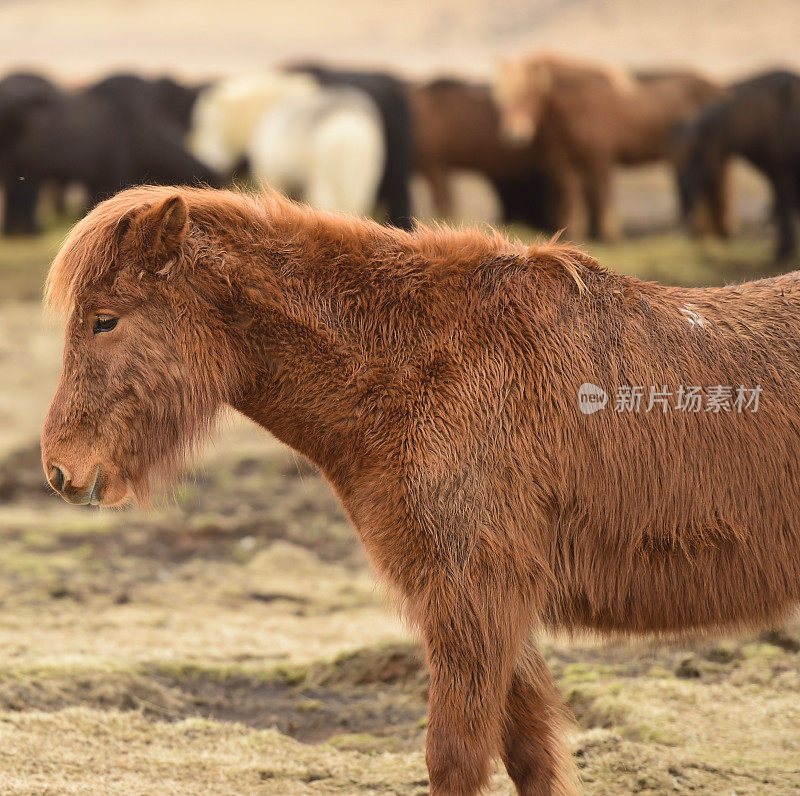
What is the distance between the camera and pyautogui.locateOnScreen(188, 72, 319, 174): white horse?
1394cm

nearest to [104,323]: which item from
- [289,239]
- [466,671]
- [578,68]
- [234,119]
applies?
[289,239]

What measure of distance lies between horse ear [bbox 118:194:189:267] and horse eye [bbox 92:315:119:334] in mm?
194

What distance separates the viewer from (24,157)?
13281mm

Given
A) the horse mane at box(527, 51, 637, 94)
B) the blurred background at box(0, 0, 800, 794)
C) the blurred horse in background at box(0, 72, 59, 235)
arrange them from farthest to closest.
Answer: the horse mane at box(527, 51, 637, 94) → the blurred horse in background at box(0, 72, 59, 235) → the blurred background at box(0, 0, 800, 794)

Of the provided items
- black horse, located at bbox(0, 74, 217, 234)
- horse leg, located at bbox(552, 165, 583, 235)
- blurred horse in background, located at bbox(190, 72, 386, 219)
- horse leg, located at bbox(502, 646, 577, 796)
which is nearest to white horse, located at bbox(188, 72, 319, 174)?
blurred horse in background, located at bbox(190, 72, 386, 219)

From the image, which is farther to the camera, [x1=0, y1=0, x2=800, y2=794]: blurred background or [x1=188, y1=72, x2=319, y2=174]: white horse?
[x1=188, y1=72, x2=319, y2=174]: white horse

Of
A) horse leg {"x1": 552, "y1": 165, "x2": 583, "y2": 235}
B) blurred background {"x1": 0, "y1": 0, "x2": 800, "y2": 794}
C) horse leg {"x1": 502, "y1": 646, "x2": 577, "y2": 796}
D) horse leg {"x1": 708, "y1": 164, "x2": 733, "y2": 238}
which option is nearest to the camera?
horse leg {"x1": 502, "y1": 646, "x2": 577, "y2": 796}

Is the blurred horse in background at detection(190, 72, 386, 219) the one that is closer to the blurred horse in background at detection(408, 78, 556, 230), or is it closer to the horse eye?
the blurred horse in background at detection(408, 78, 556, 230)

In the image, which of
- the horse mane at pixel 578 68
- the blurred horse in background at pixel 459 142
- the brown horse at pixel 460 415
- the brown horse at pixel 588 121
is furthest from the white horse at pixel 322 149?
the brown horse at pixel 460 415

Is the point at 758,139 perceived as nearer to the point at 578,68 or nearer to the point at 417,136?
the point at 578,68

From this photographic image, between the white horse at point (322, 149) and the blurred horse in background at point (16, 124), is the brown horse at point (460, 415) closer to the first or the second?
the white horse at point (322, 149)

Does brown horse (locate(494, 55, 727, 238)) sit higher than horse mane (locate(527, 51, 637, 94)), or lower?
lower

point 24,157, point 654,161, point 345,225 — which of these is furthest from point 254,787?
point 654,161

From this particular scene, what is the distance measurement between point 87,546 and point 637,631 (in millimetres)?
4258
